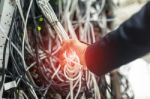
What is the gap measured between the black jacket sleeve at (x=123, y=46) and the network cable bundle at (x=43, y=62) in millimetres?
203

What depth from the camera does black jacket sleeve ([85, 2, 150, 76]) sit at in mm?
1021

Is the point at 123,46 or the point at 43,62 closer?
the point at 123,46

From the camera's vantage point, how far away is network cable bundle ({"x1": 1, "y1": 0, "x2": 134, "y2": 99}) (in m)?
1.40

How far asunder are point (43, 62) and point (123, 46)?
1.80 ft

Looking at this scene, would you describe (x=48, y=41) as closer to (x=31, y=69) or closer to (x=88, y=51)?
(x=31, y=69)

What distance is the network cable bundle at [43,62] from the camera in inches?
55.2

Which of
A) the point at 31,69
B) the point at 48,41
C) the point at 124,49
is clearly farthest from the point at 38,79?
the point at 124,49

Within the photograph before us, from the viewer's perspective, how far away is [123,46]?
1.07m

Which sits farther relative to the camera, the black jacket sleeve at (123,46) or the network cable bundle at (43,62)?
the network cable bundle at (43,62)

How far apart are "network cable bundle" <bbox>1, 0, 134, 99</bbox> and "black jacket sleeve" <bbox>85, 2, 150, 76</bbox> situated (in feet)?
0.67

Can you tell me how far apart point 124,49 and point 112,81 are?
0.65 meters

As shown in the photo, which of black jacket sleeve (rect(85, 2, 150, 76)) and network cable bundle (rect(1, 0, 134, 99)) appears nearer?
black jacket sleeve (rect(85, 2, 150, 76))

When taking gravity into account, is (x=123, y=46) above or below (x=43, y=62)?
above

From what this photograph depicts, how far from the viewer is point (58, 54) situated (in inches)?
59.3
